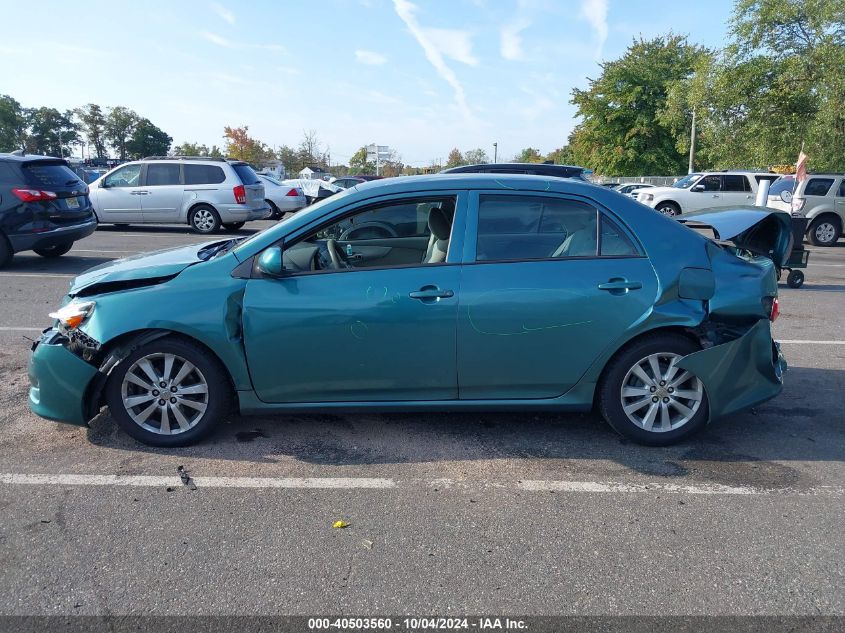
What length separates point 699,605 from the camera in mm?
2633

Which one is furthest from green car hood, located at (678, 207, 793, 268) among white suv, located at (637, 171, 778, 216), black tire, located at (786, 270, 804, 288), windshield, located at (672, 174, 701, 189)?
windshield, located at (672, 174, 701, 189)

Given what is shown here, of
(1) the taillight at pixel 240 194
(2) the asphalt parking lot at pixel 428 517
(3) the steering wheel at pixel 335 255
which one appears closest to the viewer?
(2) the asphalt parking lot at pixel 428 517

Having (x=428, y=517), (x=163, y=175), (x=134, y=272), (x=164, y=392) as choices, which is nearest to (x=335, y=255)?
(x=134, y=272)

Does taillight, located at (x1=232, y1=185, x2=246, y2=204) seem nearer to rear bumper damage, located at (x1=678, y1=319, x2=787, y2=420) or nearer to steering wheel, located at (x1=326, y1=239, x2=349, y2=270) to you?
steering wheel, located at (x1=326, y1=239, x2=349, y2=270)

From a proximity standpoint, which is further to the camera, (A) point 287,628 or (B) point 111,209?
(B) point 111,209

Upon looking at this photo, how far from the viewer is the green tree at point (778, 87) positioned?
19.6 m

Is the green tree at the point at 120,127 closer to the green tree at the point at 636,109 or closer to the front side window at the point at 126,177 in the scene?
the green tree at the point at 636,109

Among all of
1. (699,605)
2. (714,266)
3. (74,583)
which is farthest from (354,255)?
(699,605)

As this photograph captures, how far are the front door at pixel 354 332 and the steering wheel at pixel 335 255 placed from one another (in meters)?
0.41

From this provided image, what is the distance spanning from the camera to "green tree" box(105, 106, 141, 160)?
300ft

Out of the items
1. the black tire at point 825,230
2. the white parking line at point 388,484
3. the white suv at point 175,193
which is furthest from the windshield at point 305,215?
the black tire at point 825,230

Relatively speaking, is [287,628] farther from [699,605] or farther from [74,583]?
[699,605]

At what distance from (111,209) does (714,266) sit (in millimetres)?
15717

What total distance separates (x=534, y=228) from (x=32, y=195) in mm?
8882
